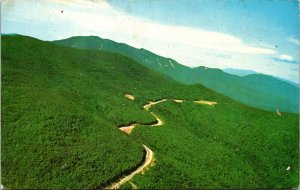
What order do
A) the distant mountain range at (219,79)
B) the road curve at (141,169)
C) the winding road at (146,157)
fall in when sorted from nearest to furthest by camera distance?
the road curve at (141,169), the winding road at (146,157), the distant mountain range at (219,79)

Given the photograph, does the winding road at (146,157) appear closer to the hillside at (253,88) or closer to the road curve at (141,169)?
the road curve at (141,169)

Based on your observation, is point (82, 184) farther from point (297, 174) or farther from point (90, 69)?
point (90, 69)

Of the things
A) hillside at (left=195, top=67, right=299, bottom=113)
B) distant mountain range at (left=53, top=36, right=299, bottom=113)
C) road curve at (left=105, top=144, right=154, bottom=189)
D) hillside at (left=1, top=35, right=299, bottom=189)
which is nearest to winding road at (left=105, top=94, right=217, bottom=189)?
road curve at (left=105, top=144, right=154, bottom=189)

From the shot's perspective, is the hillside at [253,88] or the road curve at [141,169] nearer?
the road curve at [141,169]

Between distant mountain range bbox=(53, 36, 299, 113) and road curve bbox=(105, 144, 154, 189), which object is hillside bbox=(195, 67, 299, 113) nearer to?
distant mountain range bbox=(53, 36, 299, 113)

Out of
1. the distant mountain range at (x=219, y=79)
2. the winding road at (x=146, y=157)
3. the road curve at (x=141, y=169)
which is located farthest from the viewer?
the distant mountain range at (x=219, y=79)

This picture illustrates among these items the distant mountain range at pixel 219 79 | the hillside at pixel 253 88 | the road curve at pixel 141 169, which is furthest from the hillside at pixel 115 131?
the hillside at pixel 253 88
